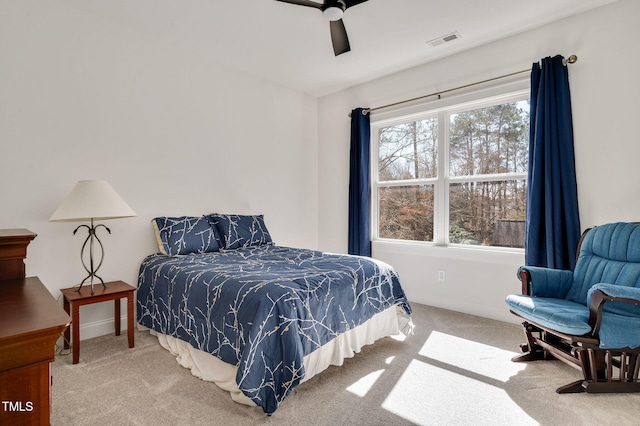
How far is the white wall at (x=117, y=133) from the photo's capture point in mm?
2479

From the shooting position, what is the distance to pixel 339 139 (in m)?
4.56

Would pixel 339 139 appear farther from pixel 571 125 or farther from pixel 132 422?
pixel 132 422

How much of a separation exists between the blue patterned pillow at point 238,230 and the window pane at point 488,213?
6.86ft

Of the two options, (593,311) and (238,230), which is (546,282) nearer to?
(593,311)

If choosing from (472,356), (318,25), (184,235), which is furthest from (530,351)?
(318,25)

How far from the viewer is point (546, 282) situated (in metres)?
2.44

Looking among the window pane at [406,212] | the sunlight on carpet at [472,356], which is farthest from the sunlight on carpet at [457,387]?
the window pane at [406,212]

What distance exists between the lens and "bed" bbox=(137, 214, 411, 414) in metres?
1.75

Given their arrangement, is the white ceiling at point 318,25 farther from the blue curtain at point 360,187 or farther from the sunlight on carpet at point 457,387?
the sunlight on carpet at point 457,387

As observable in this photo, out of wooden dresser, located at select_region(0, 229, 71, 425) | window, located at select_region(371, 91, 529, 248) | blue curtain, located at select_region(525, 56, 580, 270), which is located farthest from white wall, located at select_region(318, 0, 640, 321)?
wooden dresser, located at select_region(0, 229, 71, 425)

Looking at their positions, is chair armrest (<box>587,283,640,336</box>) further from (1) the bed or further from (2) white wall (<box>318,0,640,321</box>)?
(1) the bed

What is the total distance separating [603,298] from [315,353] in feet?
5.38

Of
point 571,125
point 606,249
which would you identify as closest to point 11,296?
point 606,249

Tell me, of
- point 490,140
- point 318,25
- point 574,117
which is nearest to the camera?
point 574,117
